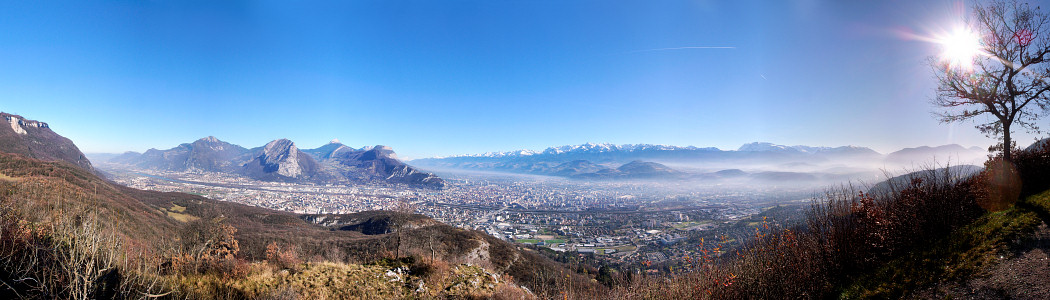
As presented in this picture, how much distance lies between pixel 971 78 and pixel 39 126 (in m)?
239

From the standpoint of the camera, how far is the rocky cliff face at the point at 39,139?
3836 inches

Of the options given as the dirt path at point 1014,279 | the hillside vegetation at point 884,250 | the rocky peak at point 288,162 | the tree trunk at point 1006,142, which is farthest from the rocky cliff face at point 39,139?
the tree trunk at point 1006,142

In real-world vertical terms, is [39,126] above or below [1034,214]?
above

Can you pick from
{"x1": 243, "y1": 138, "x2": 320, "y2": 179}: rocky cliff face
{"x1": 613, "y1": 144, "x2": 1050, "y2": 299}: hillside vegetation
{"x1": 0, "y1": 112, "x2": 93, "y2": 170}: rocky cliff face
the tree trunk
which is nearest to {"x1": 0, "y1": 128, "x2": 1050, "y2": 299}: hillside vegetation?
{"x1": 613, "y1": 144, "x2": 1050, "y2": 299}: hillside vegetation

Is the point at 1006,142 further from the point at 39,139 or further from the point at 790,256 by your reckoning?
the point at 39,139

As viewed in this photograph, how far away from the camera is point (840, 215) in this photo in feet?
17.6

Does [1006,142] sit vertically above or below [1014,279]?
above

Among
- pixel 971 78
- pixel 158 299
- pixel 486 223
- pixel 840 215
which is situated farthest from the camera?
pixel 486 223

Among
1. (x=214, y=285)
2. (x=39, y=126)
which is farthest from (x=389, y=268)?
(x=39, y=126)

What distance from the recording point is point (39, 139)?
112188mm

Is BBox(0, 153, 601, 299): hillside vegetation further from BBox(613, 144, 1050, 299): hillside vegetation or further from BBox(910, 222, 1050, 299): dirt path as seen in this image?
BBox(910, 222, 1050, 299): dirt path

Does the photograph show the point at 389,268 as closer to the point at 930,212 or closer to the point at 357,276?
the point at 357,276

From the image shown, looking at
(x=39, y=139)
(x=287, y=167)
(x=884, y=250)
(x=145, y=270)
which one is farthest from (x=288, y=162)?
(x=884, y=250)

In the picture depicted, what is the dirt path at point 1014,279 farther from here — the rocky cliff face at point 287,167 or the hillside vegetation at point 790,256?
the rocky cliff face at point 287,167
